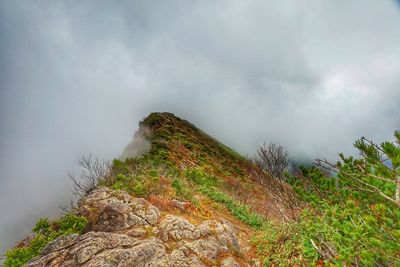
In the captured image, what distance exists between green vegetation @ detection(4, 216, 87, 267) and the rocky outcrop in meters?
0.76

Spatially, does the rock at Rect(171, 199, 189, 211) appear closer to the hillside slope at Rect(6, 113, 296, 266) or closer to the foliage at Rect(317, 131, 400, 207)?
the hillside slope at Rect(6, 113, 296, 266)

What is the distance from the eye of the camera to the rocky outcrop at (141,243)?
20.7ft

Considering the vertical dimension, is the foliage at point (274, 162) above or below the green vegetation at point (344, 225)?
above

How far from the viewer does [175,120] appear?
1555 inches

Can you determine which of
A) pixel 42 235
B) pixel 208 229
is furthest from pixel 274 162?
pixel 42 235

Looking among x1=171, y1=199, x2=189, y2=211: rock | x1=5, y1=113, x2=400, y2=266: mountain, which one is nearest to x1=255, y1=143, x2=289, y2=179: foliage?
x1=5, y1=113, x2=400, y2=266: mountain

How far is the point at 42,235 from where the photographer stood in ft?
27.4

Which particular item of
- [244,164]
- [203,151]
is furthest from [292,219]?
[244,164]

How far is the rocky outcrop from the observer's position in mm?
6320

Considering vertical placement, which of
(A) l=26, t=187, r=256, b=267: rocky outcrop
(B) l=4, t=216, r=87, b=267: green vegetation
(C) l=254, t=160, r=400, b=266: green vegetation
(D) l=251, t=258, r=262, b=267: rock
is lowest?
(B) l=4, t=216, r=87, b=267: green vegetation

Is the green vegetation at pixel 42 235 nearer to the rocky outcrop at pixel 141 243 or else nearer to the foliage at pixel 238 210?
the rocky outcrop at pixel 141 243

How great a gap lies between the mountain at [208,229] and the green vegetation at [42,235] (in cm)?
3

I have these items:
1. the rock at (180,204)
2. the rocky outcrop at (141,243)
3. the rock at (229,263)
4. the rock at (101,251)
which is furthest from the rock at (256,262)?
the rock at (180,204)

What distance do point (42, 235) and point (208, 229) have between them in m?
5.53
